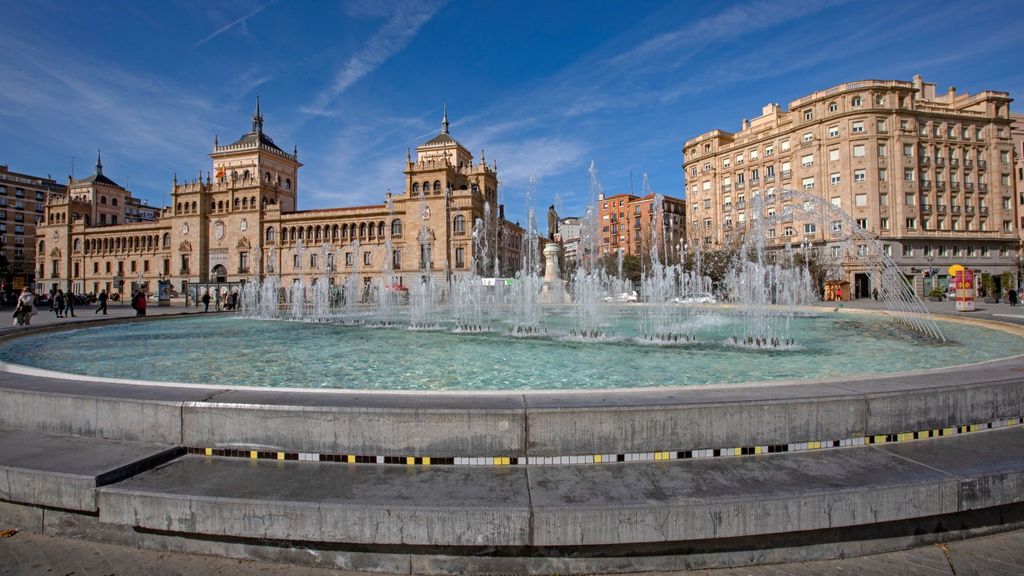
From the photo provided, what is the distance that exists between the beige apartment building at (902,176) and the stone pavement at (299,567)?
44.0m

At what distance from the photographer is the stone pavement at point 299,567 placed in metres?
2.35

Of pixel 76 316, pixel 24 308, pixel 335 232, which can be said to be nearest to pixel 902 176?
pixel 335 232

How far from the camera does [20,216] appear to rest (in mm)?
75312

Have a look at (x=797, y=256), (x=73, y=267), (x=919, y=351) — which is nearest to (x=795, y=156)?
(x=797, y=256)

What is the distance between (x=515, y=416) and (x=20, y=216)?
10419 cm

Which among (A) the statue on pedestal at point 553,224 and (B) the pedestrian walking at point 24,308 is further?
(A) the statue on pedestal at point 553,224

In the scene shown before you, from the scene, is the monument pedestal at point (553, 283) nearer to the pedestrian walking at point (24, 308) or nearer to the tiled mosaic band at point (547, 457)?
the pedestrian walking at point (24, 308)

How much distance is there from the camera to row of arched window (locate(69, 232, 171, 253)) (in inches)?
2376

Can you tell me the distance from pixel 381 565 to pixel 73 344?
442 inches

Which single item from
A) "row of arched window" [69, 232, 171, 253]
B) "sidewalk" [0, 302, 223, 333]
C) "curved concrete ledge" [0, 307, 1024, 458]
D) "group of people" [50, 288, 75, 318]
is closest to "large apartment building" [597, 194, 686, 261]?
"sidewalk" [0, 302, 223, 333]

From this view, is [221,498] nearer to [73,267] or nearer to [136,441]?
[136,441]

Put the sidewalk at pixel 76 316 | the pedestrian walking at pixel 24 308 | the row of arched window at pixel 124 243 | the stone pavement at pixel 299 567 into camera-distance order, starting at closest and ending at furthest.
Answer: the stone pavement at pixel 299 567 < the pedestrian walking at pixel 24 308 < the sidewalk at pixel 76 316 < the row of arched window at pixel 124 243

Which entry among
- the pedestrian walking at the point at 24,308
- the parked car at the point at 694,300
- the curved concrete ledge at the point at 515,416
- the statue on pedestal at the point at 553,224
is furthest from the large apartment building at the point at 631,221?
the curved concrete ledge at the point at 515,416

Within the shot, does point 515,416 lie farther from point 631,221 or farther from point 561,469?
point 631,221
